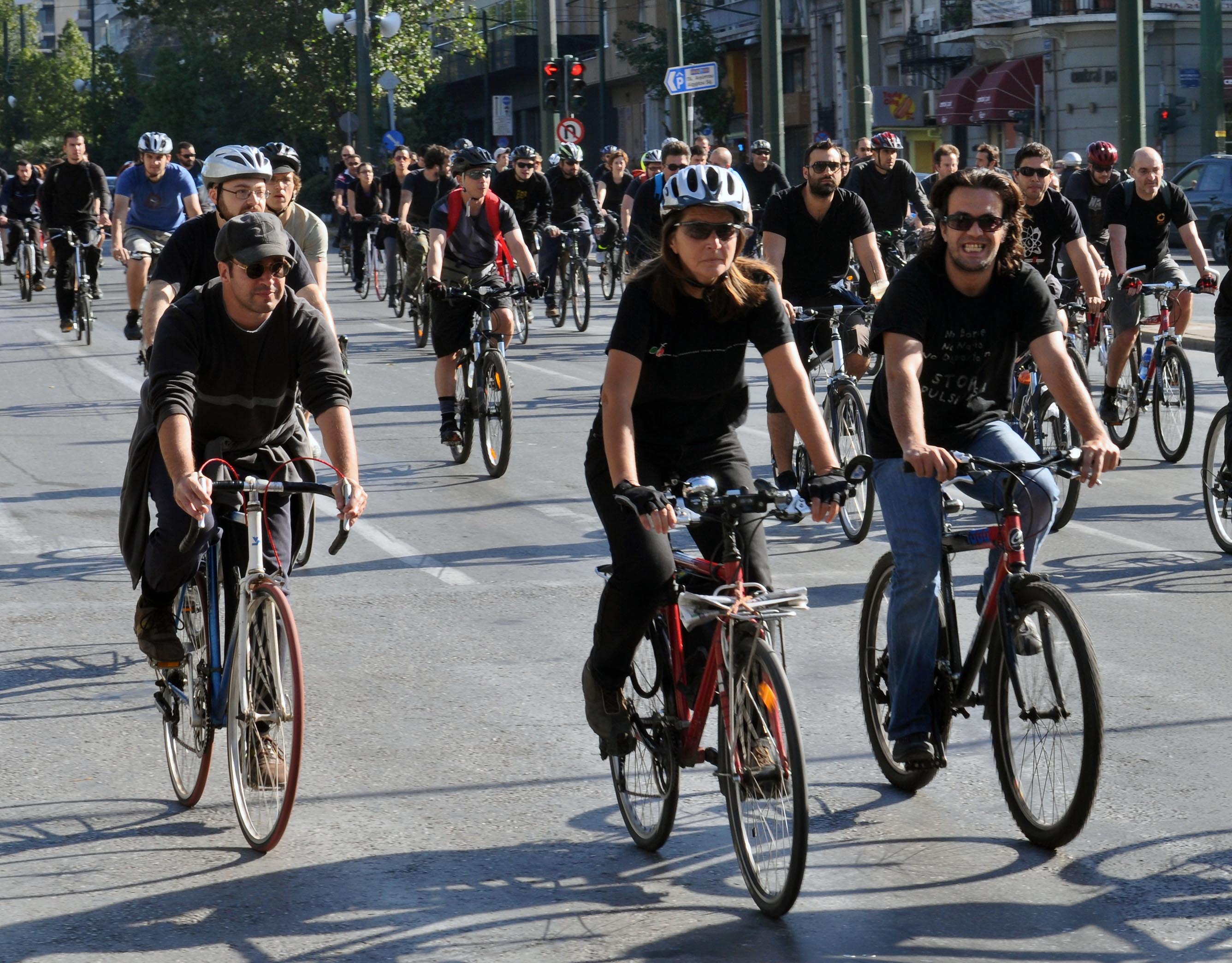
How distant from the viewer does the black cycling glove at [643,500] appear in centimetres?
433

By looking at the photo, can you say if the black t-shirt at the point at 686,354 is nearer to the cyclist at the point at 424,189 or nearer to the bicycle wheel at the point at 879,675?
the bicycle wheel at the point at 879,675

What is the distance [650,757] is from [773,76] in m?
25.6

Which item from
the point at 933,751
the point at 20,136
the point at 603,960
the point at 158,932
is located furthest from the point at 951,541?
the point at 20,136

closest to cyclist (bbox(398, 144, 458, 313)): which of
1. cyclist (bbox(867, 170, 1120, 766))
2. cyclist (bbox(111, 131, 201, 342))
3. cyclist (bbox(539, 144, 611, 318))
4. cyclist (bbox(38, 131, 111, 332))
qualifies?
cyclist (bbox(539, 144, 611, 318))

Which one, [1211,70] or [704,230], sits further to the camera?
[1211,70]

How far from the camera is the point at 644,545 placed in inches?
185

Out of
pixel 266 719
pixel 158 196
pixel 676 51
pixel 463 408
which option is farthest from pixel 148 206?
pixel 676 51

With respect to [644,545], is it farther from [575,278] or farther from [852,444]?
[575,278]

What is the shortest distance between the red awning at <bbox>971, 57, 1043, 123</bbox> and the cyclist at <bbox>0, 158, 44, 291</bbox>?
2702 cm

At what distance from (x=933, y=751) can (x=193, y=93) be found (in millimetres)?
67411

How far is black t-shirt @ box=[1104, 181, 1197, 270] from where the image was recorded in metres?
12.1

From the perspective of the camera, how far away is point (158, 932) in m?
4.40

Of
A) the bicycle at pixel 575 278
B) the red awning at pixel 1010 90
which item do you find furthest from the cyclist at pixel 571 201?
the red awning at pixel 1010 90

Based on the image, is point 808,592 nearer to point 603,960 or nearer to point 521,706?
point 521,706
